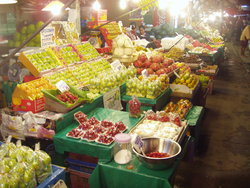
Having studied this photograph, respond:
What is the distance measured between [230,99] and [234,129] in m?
2.74

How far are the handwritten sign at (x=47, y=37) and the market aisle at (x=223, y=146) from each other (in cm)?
377

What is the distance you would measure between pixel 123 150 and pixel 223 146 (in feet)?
11.3

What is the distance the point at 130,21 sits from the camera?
15.6 meters

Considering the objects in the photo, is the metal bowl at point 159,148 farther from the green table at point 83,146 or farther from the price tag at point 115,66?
the price tag at point 115,66

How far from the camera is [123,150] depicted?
321 centimetres

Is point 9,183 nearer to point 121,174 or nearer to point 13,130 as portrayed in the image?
point 121,174

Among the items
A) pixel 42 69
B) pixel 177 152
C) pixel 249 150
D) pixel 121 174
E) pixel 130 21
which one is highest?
pixel 130 21

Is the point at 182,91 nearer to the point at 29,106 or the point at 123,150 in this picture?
the point at 123,150

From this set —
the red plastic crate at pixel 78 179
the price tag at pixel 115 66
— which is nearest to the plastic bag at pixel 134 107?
the red plastic crate at pixel 78 179

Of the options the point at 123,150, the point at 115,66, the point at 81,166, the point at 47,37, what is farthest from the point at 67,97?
the point at 115,66

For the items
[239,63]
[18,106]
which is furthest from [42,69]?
[239,63]

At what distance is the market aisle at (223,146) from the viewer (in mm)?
4547

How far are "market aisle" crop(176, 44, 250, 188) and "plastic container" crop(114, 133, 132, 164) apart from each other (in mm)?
1627

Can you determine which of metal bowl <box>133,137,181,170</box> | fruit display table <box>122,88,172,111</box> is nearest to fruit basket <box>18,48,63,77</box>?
fruit display table <box>122,88,172,111</box>
